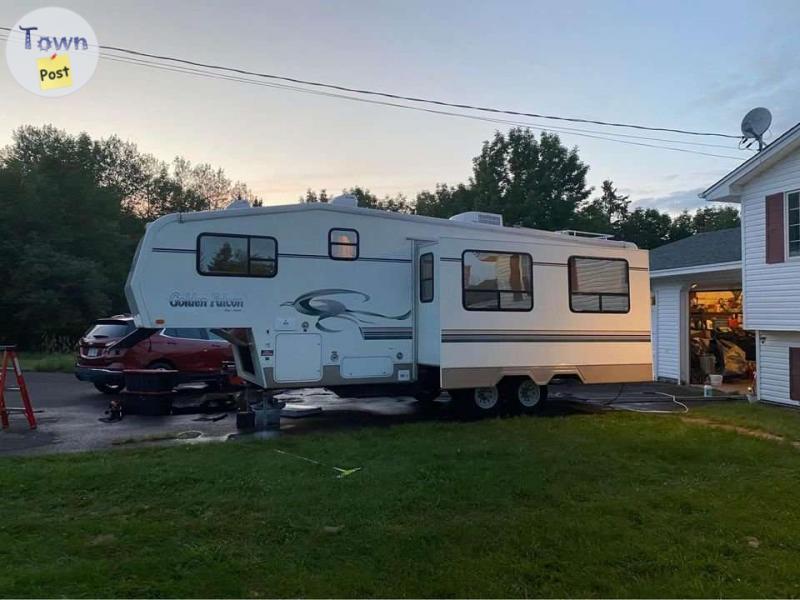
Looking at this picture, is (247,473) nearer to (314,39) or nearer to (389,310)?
(389,310)

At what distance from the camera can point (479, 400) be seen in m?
9.85

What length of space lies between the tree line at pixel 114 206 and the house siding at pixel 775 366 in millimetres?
23385

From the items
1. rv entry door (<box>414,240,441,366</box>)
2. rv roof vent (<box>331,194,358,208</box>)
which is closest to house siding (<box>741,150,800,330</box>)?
rv entry door (<box>414,240,441,366</box>)

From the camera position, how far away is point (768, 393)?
1232 centimetres

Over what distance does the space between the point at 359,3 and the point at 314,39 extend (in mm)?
1149

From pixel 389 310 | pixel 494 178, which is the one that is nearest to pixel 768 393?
pixel 389 310

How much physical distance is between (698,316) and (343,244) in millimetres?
11885

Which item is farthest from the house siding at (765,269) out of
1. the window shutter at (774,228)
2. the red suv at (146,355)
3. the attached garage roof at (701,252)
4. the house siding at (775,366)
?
the red suv at (146,355)

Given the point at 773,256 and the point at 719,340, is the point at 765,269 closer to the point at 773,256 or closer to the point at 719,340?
the point at 773,256

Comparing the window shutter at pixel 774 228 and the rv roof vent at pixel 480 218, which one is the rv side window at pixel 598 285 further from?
the window shutter at pixel 774 228

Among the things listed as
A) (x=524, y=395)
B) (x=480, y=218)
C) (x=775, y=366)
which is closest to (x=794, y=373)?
(x=775, y=366)

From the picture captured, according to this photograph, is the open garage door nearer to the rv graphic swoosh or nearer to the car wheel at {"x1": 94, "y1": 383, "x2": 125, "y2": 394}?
the rv graphic swoosh

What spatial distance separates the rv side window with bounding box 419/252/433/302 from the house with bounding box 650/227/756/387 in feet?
27.0

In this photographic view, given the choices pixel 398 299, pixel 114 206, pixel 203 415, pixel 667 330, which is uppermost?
pixel 114 206
